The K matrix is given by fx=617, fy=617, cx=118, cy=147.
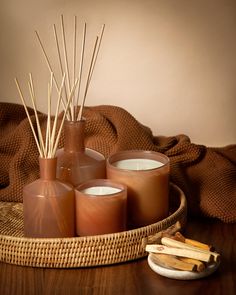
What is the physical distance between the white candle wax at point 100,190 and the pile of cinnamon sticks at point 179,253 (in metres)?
0.09

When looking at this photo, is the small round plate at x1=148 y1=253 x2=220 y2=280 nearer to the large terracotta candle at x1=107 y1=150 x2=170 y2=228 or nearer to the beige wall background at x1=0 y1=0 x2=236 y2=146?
the large terracotta candle at x1=107 y1=150 x2=170 y2=228

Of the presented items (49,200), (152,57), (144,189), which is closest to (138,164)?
(144,189)

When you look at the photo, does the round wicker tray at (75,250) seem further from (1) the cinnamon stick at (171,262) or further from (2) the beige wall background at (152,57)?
(2) the beige wall background at (152,57)

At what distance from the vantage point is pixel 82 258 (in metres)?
0.87

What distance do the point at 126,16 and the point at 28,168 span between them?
0.36m

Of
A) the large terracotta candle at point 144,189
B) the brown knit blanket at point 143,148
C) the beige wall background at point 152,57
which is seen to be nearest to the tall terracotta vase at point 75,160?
the large terracotta candle at point 144,189

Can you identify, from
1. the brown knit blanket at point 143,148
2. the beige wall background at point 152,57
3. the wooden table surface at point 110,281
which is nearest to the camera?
the wooden table surface at point 110,281

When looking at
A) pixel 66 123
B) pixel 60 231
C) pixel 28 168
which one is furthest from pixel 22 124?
pixel 60 231

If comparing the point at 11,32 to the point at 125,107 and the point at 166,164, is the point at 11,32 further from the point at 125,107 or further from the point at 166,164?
the point at 166,164

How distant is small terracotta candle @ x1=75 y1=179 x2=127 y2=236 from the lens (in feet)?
2.92

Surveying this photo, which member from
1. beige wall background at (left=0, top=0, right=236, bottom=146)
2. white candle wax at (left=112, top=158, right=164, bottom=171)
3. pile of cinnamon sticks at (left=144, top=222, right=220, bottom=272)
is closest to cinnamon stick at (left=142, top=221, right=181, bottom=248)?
pile of cinnamon sticks at (left=144, top=222, right=220, bottom=272)

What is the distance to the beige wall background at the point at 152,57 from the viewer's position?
121 cm

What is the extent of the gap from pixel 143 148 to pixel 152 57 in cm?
22

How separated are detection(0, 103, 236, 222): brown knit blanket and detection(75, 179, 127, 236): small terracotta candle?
→ 199 millimetres
